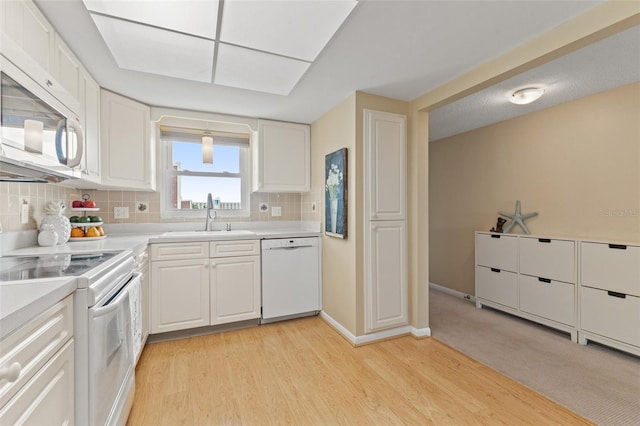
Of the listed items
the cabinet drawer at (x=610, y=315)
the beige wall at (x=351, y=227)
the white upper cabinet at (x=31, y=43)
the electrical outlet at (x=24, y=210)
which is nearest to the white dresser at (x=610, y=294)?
the cabinet drawer at (x=610, y=315)

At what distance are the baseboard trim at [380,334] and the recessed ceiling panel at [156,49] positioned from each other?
2398 millimetres

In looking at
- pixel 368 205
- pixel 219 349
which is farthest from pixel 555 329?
pixel 219 349

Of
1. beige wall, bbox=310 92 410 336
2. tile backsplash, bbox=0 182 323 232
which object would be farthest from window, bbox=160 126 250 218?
beige wall, bbox=310 92 410 336

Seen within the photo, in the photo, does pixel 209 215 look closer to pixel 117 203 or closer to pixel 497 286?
pixel 117 203

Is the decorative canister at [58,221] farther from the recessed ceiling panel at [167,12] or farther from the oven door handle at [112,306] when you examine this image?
the recessed ceiling panel at [167,12]

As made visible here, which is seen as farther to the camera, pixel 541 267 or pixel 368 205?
pixel 541 267

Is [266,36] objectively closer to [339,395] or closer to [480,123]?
[339,395]

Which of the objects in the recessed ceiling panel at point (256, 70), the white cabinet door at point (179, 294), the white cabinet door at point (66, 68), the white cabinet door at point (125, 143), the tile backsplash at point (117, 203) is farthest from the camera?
the white cabinet door at point (179, 294)

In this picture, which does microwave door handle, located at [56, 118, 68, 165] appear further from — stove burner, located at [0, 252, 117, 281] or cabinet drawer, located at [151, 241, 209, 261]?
cabinet drawer, located at [151, 241, 209, 261]

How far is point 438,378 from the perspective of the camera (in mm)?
1949

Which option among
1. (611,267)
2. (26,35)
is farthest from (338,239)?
(26,35)

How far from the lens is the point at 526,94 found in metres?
2.47

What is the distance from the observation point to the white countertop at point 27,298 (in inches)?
26.0

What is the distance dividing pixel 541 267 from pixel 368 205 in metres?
1.88
